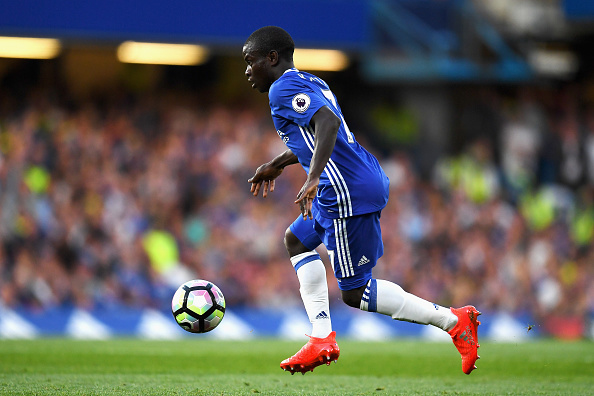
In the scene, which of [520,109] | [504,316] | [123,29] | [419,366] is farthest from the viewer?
[520,109]

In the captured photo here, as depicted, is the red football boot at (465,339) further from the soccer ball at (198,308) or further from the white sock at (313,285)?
the soccer ball at (198,308)

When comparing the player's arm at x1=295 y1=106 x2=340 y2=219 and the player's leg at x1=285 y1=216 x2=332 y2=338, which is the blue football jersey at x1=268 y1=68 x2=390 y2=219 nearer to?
the player's arm at x1=295 y1=106 x2=340 y2=219

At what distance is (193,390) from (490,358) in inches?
172

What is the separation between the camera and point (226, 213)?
14.8 m

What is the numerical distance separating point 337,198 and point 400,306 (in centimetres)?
83

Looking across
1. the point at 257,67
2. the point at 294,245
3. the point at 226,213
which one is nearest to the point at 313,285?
the point at 294,245

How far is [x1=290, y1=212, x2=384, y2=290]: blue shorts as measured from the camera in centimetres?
543

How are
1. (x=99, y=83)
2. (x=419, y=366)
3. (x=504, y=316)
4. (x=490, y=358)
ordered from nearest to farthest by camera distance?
1. (x=419, y=366)
2. (x=490, y=358)
3. (x=504, y=316)
4. (x=99, y=83)

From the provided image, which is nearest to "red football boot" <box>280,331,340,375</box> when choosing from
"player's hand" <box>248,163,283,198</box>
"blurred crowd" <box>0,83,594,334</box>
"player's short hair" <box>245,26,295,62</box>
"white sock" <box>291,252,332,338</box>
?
"white sock" <box>291,252,332,338</box>

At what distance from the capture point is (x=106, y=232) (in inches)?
544

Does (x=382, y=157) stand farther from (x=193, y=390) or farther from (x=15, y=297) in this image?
(x=193, y=390)

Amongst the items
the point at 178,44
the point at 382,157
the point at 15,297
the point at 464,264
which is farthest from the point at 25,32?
the point at 464,264

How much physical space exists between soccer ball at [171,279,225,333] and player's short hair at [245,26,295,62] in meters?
1.80

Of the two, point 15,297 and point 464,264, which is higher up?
point 464,264
